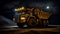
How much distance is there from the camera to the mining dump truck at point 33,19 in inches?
641

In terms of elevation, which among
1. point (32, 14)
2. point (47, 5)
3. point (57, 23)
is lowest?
point (57, 23)

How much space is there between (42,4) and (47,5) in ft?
3.22

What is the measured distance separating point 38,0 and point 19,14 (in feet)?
20.7

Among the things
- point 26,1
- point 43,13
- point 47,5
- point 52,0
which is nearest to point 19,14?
point 43,13

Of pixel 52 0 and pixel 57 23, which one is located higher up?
pixel 52 0

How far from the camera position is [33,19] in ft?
55.4

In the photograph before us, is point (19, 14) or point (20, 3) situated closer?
point (19, 14)

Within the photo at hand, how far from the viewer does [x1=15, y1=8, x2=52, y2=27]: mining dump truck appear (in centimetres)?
1628

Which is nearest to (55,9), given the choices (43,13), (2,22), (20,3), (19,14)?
(43,13)

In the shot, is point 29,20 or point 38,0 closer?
point 29,20

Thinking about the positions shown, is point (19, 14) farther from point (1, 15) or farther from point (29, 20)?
point (1, 15)

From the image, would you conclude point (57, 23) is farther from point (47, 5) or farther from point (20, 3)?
point (20, 3)

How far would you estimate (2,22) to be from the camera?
69.1 ft

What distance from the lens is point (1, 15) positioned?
70.0 feet
